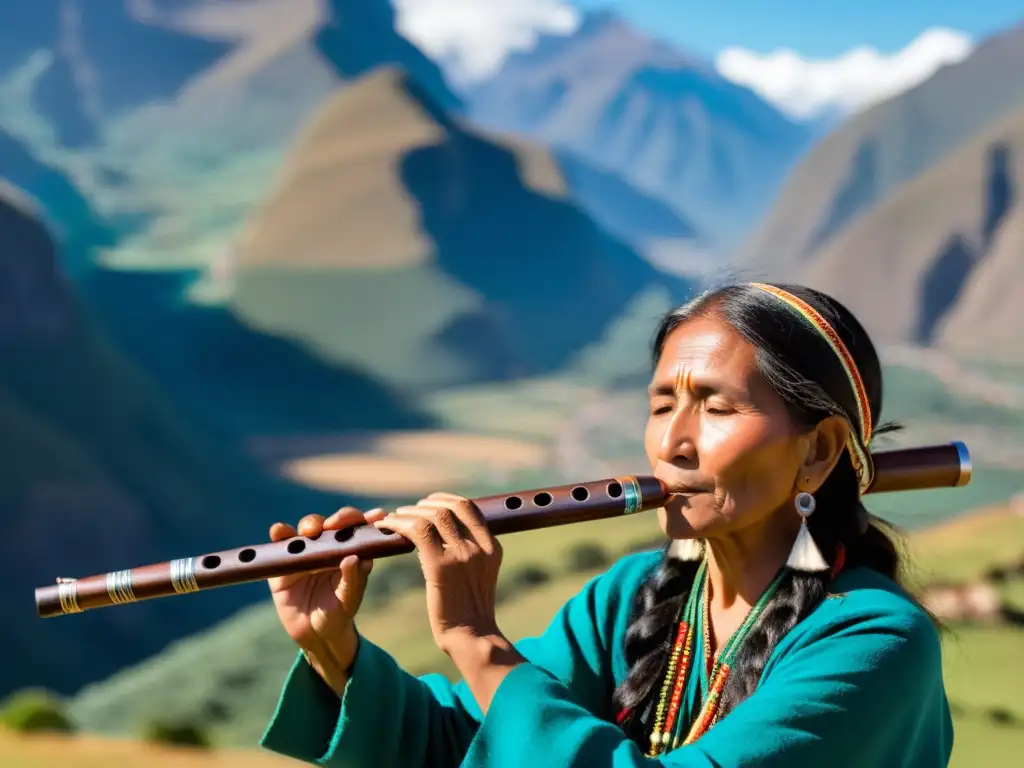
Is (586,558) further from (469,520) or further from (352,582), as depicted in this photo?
(469,520)

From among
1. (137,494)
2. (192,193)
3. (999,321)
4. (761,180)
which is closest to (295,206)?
(192,193)

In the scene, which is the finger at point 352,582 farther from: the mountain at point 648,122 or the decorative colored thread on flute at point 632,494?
the mountain at point 648,122

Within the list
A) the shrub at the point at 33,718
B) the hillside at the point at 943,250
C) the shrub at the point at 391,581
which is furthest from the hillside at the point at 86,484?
the hillside at the point at 943,250

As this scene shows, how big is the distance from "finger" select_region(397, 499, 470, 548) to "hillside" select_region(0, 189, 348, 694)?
15.2m

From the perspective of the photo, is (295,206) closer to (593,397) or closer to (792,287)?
(593,397)

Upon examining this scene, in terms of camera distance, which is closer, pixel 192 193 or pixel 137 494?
pixel 137 494

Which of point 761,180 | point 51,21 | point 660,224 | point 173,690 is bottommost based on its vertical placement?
point 173,690

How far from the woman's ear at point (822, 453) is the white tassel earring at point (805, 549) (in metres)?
0.02

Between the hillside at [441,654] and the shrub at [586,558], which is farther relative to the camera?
the shrub at [586,558]

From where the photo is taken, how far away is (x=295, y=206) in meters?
33.3

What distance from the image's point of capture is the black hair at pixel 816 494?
1.35 m

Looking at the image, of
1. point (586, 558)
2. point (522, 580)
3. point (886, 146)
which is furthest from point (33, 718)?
point (886, 146)

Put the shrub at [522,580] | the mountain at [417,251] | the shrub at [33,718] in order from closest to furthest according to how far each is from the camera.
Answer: the shrub at [33,718] < the shrub at [522,580] < the mountain at [417,251]

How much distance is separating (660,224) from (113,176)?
35.4 metres
